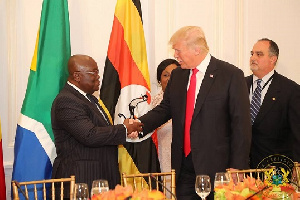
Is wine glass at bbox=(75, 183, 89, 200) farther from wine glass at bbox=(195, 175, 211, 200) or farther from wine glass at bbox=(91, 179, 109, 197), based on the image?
wine glass at bbox=(195, 175, 211, 200)

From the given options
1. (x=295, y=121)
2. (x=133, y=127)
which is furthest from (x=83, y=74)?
(x=295, y=121)

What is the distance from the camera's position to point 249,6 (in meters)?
5.79

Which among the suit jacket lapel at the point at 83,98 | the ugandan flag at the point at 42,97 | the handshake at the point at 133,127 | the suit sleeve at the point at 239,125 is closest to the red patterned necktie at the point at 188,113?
the suit sleeve at the point at 239,125

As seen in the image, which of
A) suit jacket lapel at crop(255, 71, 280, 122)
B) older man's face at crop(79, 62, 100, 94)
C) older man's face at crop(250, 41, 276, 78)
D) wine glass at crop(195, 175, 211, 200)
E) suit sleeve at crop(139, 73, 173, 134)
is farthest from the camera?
older man's face at crop(250, 41, 276, 78)

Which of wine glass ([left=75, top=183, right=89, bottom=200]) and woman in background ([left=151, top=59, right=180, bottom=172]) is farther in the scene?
woman in background ([left=151, top=59, right=180, bottom=172])

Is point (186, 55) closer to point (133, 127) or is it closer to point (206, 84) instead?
point (206, 84)

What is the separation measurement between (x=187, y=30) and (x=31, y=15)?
178cm

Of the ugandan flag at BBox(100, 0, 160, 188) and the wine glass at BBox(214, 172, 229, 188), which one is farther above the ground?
the ugandan flag at BBox(100, 0, 160, 188)

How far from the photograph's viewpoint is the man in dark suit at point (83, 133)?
3.93m

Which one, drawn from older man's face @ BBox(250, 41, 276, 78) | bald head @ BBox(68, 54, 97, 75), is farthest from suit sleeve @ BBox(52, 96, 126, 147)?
older man's face @ BBox(250, 41, 276, 78)

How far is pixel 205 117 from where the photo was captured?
3949 millimetres

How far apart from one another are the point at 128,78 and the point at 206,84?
1187 mm

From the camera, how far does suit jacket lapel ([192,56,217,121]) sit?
3.95m

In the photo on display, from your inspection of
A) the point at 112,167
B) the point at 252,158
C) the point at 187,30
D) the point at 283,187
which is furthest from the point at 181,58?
the point at 283,187
